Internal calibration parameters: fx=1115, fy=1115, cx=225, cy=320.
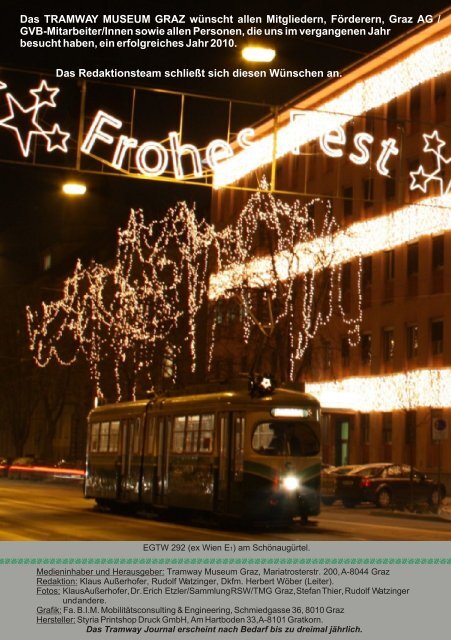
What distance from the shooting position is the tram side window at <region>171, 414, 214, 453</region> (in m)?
24.5

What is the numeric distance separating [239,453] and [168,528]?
7.09ft

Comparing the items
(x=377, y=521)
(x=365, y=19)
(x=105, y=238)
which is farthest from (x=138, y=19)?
(x=105, y=238)

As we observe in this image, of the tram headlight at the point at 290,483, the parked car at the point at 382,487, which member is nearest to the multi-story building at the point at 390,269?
the parked car at the point at 382,487

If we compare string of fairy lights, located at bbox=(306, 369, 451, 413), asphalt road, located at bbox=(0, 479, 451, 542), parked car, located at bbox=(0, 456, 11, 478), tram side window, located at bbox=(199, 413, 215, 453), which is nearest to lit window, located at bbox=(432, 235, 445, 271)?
string of fairy lights, located at bbox=(306, 369, 451, 413)

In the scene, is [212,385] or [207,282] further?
[207,282]

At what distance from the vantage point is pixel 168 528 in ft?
76.6

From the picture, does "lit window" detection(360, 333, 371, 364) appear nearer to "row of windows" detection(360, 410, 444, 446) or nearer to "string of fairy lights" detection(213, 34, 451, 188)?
"row of windows" detection(360, 410, 444, 446)

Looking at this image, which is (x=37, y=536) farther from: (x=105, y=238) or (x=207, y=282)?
(x=105, y=238)

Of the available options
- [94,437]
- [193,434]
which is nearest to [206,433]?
[193,434]

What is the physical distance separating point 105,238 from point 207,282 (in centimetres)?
3761

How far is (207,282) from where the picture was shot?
5606cm

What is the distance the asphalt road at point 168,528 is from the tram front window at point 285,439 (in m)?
1.66

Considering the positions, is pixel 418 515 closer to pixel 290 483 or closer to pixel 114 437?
pixel 114 437
